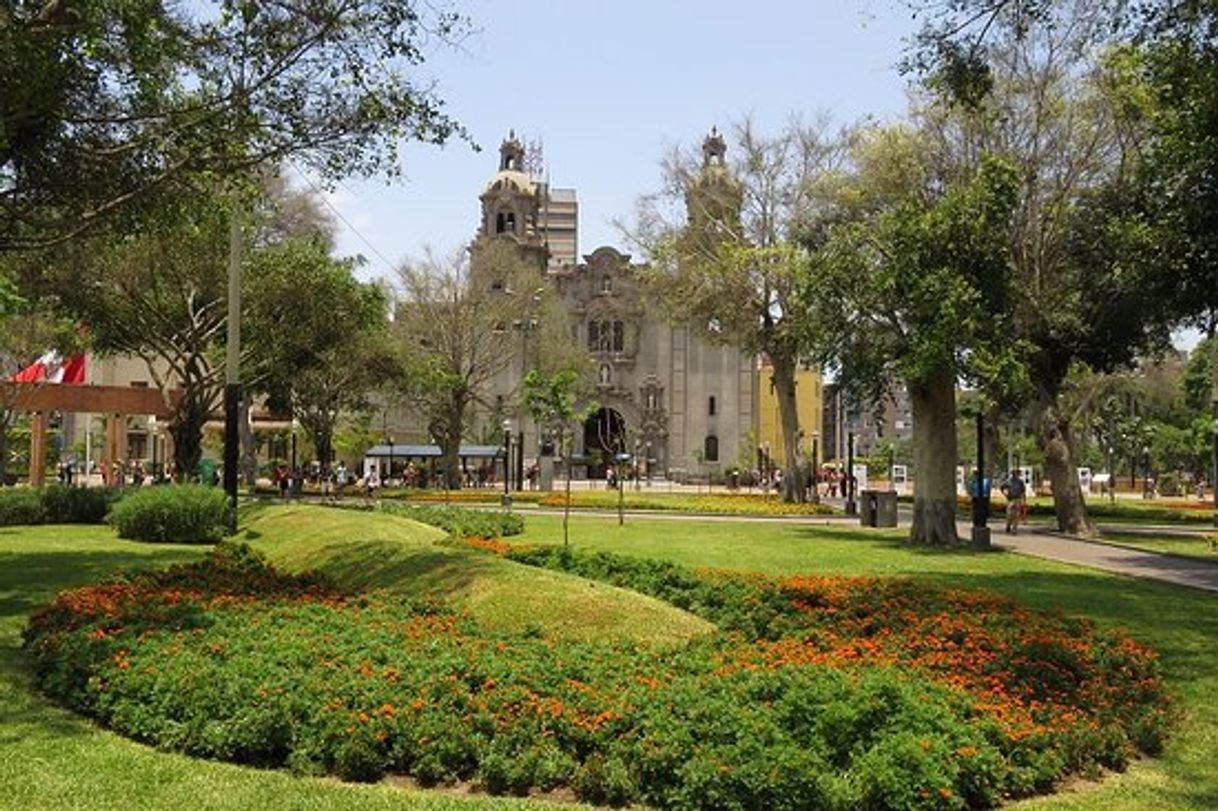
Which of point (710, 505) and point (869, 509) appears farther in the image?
point (710, 505)

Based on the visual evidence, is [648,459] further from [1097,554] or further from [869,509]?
[1097,554]

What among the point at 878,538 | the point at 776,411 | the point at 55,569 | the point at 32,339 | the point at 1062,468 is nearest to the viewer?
the point at 55,569

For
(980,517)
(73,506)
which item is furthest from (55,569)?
(980,517)

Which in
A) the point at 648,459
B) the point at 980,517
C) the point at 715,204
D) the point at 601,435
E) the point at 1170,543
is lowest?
the point at 1170,543

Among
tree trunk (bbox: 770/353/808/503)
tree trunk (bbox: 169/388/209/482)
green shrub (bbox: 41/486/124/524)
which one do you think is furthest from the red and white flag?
tree trunk (bbox: 770/353/808/503)

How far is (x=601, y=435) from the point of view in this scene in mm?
66062

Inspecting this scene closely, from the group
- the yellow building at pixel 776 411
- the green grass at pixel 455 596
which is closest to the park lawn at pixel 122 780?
the green grass at pixel 455 596

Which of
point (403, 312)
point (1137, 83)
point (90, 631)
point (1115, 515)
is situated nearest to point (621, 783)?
point (90, 631)

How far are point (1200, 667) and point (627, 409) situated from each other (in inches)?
2376

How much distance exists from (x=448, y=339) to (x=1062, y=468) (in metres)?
30.2

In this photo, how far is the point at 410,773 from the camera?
21.0 ft

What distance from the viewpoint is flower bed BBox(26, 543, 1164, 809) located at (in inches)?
235

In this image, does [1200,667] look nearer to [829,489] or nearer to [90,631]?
[90,631]

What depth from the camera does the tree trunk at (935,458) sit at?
70.7ft
